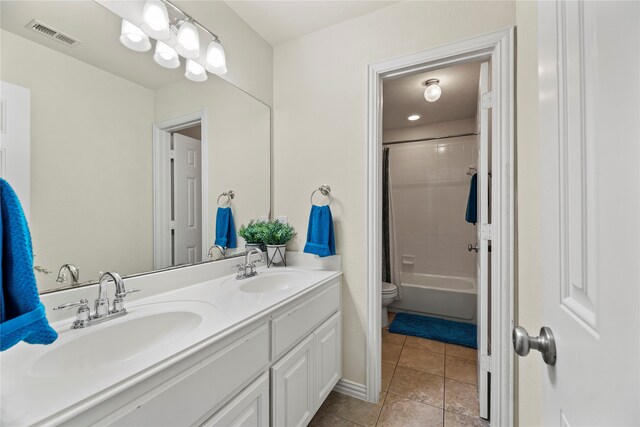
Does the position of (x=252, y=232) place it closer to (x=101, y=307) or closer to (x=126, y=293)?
(x=126, y=293)

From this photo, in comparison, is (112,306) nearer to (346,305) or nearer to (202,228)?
(202,228)

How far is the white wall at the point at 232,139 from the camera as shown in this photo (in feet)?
4.73

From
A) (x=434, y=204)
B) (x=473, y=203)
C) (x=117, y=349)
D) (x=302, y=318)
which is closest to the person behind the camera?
(x=117, y=349)

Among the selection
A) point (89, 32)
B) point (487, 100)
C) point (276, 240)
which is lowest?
point (276, 240)

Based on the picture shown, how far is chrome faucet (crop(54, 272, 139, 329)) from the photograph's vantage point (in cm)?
90

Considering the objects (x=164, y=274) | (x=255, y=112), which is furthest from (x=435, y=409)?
(x=255, y=112)

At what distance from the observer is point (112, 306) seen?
3.28 ft

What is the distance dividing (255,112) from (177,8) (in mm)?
695

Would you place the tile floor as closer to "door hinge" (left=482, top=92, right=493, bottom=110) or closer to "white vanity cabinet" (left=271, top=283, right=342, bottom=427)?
"white vanity cabinet" (left=271, top=283, right=342, bottom=427)

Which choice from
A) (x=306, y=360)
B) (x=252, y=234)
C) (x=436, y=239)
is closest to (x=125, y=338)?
(x=306, y=360)

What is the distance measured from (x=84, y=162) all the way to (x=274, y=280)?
3.50ft

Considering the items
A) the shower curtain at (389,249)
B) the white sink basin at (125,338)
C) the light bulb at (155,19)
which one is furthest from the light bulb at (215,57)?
the shower curtain at (389,249)

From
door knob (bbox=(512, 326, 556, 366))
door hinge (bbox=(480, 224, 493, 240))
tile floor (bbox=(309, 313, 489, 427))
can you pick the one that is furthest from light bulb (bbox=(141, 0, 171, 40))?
tile floor (bbox=(309, 313, 489, 427))

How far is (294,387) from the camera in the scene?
1.24 m
